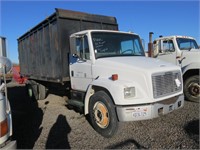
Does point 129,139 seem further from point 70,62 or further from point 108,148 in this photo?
point 70,62

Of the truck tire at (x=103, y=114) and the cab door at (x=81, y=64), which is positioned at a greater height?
the cab door at (x=81, y=64)

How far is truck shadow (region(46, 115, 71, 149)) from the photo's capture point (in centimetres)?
446

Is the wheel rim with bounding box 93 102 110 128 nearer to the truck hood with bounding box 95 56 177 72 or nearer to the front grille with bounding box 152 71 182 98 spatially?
the truck hood with bounding box 95 56 177 72

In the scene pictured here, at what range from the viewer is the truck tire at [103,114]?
4.51 m

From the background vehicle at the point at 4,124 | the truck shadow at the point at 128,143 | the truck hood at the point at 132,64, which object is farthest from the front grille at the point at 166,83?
the background vehicle at the point at 4,124

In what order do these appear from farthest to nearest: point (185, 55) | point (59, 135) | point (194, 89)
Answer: point (185, 55) < point (194, 89) < point (59, 135)

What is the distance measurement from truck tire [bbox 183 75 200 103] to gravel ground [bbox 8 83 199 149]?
619 millimetres

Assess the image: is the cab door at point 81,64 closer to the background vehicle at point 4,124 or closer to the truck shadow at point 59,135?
the truck shadow at point 59,135

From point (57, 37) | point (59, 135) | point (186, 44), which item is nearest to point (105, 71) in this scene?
point (59, 135)

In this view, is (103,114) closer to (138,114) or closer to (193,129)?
(138,114)

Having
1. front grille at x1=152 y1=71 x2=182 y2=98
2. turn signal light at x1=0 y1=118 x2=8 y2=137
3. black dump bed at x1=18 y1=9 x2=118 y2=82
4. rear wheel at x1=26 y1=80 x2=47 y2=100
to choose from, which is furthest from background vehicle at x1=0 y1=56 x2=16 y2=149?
rear wheel at x1=26 y1=80 x2=47 y2=100

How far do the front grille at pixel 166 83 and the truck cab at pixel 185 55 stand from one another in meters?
2.50

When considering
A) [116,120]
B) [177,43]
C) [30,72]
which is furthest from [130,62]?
[30,72]

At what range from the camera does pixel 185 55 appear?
791cm
